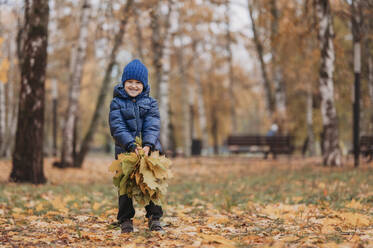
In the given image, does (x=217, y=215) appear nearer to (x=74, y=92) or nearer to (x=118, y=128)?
(x=118, y=128)

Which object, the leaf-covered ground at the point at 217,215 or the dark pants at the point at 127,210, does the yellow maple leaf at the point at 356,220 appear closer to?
the leaf-covered ground at the point at 217,215

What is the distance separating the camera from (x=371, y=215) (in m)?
5.39

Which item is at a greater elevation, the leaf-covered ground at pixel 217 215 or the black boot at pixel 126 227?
the black boot at pixel 126 227

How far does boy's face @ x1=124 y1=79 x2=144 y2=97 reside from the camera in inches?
183

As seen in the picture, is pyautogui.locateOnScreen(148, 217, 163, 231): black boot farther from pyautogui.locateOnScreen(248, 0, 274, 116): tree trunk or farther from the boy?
pyautogui.locateOnScreen(248, 0, 274, 116): tree trunk

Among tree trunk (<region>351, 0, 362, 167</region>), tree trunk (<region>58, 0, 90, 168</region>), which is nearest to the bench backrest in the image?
tree trunk (<region>351, 0, 362, 167</region>)

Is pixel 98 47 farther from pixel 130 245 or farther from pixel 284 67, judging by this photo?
pixel 130 245

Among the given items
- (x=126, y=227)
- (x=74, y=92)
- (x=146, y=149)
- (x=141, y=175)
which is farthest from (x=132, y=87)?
(x=74, y=92)

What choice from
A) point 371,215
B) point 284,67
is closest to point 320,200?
point 371,215

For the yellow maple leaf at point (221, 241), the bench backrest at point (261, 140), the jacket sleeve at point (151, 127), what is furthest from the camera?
the bench backrest at point (261, 140)

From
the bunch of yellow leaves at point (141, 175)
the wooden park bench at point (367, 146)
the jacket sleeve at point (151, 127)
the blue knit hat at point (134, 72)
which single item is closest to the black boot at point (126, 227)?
the bunch of yellow leaves at point (141, 175)

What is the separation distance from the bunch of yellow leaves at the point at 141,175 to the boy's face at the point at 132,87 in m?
0.58

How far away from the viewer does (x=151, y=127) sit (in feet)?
15.1

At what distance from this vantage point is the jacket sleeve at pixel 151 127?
14.9ft
